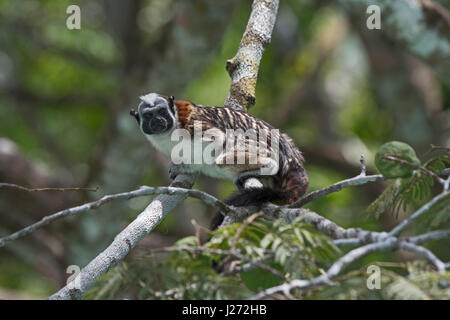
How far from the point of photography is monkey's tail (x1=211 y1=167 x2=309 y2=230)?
9.12 ft

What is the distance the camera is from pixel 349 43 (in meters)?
12.4

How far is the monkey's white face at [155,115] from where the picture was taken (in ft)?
11.3

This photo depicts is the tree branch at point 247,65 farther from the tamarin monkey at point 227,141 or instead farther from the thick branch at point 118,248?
the tamarin monkey at point 227,141

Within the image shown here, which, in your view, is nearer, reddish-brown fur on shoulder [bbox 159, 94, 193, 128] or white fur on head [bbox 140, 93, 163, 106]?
white fur on head [bbox 140, 93, 163, 106]

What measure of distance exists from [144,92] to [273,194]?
3.28 metres

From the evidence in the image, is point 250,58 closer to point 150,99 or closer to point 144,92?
point 150,99

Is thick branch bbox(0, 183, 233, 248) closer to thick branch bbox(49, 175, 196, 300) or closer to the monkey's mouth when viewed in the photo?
thick branch bbox(49, 175, 196, 300)

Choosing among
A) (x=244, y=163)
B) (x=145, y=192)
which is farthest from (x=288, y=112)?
(x=145, y=192)

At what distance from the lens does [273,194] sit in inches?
113

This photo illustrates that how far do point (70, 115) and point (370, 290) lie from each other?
857cm

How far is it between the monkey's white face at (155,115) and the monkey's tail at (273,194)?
0.69 metres

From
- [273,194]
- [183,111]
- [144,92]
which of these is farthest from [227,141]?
[144,92]

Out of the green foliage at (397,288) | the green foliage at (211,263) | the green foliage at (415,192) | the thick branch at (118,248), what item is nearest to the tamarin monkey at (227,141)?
the thick branch at (118,248)

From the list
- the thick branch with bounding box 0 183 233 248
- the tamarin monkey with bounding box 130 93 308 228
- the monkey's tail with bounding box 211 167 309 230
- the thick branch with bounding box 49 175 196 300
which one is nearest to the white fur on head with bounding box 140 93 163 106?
the tamarin monkey with bounding box 130 93 308 228
